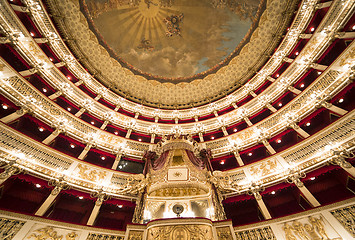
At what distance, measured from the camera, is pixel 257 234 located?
23.7 feet

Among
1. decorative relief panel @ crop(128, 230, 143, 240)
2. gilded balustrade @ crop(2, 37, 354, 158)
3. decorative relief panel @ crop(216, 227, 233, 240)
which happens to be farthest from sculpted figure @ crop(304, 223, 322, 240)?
decorative relief panel @ crop(128, 230, 143, 240)

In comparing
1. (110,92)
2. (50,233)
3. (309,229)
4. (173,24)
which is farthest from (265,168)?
(173,24)

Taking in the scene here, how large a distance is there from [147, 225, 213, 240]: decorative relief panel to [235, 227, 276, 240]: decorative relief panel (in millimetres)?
2517

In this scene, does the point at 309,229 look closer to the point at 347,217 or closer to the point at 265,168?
the point at 347,217

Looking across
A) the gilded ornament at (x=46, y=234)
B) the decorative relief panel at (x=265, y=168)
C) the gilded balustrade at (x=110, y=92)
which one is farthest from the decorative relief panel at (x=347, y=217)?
the gilded balustrade at (x=110, y=92)

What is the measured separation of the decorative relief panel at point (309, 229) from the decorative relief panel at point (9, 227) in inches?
→ 445

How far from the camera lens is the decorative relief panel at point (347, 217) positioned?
5713mm

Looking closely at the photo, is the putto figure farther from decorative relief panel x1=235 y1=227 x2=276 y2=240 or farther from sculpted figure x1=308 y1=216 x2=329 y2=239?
sculpted figure x1=308 y1=216 x2=329 y2=239

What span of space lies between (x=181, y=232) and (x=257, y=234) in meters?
4.00

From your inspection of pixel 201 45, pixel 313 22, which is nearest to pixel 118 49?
pixel 201 45

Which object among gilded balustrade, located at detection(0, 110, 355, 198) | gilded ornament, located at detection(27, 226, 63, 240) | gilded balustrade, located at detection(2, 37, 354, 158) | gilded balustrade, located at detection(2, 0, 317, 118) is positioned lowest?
gilded ornament, located at detection(27, 226, 63, 240)

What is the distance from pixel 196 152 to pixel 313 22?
1581 centimetres

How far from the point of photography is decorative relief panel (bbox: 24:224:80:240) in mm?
6338

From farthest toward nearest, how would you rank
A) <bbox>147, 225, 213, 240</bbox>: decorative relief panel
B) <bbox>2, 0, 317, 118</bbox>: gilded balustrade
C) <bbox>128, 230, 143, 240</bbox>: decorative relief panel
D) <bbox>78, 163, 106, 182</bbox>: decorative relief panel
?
<bbox>2, 0, 317, 118</bbox>: gilded balustrade, <bbox>78, 163, 106, 182</bbox>: decorative relief panel, <bbox>128, 230, 143, 240</bbox>: decorative relief panel, <bbox>147, 225, 213, 240</bbox>: decorative relief panel
